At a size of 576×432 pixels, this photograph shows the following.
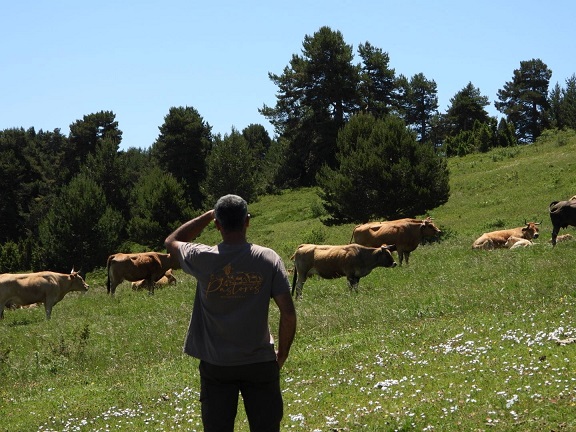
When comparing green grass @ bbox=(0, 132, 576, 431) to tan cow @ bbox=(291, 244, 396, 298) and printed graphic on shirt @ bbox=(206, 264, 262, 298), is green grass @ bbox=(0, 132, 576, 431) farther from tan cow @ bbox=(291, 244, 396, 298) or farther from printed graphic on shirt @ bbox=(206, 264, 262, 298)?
printed graphic on shirt @ bbox=(206, 264, 262, 298)

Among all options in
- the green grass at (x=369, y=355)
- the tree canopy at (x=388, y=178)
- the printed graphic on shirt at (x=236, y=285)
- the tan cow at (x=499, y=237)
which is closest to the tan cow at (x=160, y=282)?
the green grass at (x=369, y=355)

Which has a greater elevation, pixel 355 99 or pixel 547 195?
pixel 355 99

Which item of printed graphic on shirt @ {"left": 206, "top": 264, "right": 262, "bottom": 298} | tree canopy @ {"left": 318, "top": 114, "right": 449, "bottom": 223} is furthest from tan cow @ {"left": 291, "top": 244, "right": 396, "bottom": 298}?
tree canopy @ {"left": 318, "top": 114, "right": 449, "bottom": 223}

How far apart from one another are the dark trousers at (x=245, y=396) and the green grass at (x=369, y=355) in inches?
118

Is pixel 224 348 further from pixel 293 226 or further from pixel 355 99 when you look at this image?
pixel 355 99

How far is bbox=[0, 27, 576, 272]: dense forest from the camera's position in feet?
142

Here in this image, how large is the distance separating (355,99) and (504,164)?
73.6 ft

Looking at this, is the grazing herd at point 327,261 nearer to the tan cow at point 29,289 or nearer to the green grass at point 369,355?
the tan cow at point 29,289

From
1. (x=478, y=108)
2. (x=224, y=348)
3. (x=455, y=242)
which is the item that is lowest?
(x=455, y=242)

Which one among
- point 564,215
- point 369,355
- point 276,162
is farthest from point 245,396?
point 276,162

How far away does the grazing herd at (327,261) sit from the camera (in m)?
23.3

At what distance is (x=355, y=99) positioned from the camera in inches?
2977

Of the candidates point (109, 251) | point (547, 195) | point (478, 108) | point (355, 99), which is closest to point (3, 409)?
point (547, 195)

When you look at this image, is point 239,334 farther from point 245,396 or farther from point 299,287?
point 299,287
